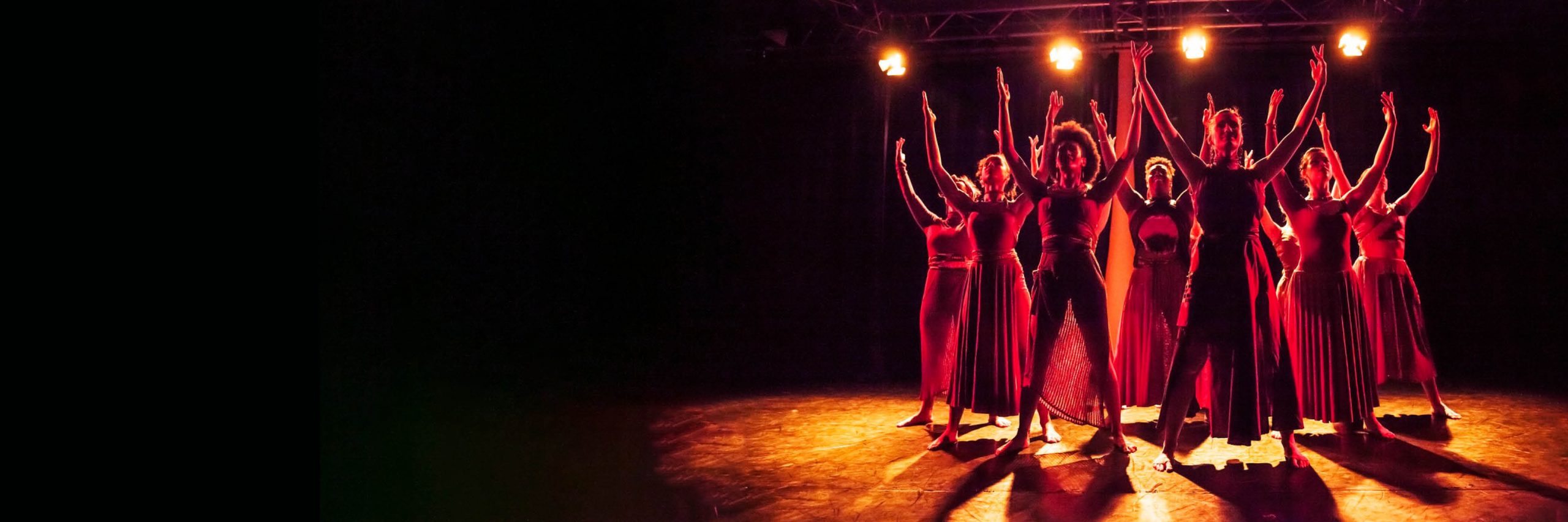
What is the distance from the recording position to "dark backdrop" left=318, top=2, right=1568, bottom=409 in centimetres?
562

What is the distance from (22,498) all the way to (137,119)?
107 centimetres

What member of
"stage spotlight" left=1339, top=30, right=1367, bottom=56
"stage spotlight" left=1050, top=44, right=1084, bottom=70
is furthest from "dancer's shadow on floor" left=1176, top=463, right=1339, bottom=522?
"stage spotlight" left=1339, top=30, right=1367, bottom=56

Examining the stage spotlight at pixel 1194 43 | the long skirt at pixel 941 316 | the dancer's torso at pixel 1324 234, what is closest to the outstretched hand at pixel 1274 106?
the dancer's torso at pixel 1324 234

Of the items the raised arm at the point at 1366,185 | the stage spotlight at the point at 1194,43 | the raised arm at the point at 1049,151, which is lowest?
the raised arm at the point at 1366,185

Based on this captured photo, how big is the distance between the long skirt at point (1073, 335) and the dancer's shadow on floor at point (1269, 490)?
483 millimetres

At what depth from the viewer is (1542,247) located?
277 inches

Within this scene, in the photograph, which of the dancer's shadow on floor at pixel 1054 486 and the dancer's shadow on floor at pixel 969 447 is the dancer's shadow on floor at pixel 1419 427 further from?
the dancer's shadow on floor at pixel 969 447

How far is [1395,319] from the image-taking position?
4574 millimetres

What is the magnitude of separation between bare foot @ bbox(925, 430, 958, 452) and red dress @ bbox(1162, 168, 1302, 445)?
39.4 inches

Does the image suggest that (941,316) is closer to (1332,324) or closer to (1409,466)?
(1332,324)

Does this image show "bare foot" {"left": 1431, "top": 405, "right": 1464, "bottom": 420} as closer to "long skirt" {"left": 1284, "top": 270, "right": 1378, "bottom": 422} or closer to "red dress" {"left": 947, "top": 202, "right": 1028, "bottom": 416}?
"long skirt" {"left": 1284, "top": 270, "right": 1378, "bottom": 422}

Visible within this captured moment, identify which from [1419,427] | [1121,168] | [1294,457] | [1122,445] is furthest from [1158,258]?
[1419,427]

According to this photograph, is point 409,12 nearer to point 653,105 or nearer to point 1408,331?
point 653,105

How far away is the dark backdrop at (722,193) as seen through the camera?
18.4ft
